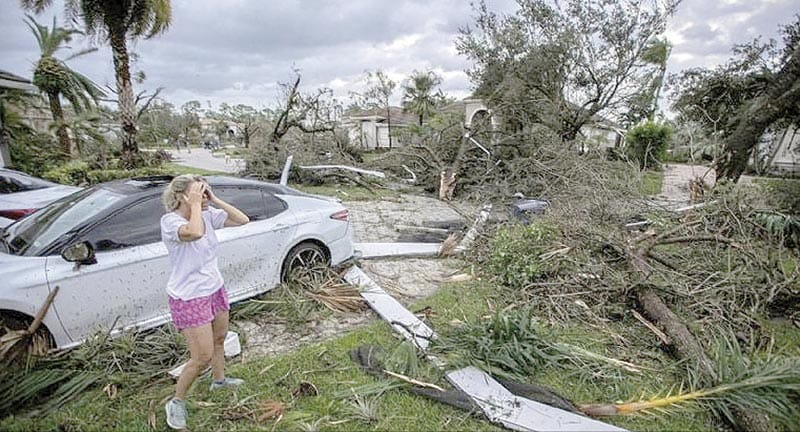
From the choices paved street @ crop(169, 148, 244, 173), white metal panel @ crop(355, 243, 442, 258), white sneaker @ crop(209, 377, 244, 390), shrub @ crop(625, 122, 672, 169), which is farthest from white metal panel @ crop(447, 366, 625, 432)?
shrub @ crop(625, 122, 672, 169)

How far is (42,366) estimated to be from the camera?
3039 millimetres

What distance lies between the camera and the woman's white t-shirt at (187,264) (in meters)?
2.53

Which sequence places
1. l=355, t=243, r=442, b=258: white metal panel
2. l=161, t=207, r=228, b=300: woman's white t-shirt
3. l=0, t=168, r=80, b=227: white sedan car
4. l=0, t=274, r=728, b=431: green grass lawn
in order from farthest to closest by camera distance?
l=355, t=243, r=442, b=258: white metal panel
l=0, t=168, r=80, b=227: white sedan car
l=0, t=274, r=728, b=431: green grass lawn
l=161, t=207, r=228, b=300: woman's white t-shirt

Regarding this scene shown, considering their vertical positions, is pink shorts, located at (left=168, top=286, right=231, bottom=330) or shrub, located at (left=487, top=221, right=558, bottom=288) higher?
pink shorts, located at (left=168, top=286, right=231, bottom=330)

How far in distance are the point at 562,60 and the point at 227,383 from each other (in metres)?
15.4

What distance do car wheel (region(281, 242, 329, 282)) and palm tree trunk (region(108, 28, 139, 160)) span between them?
36.6ft

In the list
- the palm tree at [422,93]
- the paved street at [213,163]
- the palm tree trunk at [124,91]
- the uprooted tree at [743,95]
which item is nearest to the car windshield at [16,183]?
the palm tree trunk at [124,91]

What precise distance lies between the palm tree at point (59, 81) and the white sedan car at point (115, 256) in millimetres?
15108

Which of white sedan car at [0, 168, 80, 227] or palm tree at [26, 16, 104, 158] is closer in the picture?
white sedan car at [0, 168, 80, 227]

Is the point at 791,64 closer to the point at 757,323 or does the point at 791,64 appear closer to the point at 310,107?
the point at 757,323

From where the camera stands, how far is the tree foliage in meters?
14.0

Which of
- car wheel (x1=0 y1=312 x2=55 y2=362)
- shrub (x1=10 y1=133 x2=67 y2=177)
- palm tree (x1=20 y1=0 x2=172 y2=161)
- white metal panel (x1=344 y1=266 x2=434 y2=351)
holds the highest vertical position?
palm tree (x1=20 y1=0 x2=172 y2=161)

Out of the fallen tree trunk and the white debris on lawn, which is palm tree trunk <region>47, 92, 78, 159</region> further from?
the fallen tree trunk

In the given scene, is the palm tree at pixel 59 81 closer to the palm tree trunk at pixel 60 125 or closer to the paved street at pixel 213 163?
the palm tree trunk at pixel 60 125
